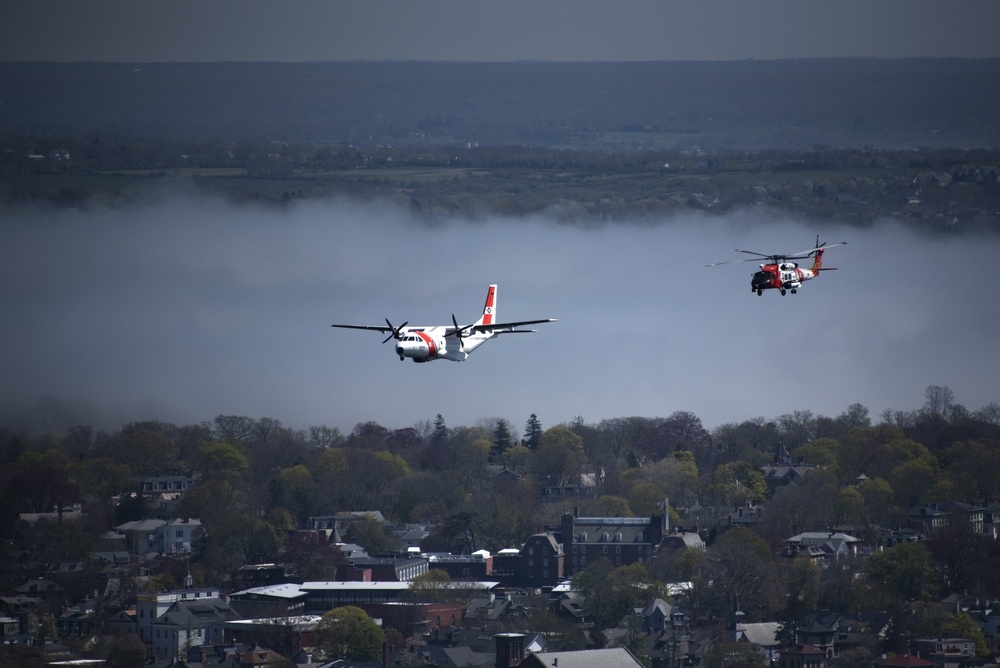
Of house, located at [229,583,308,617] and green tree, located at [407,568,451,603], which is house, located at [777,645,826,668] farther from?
house, located at [229,583,308,617]

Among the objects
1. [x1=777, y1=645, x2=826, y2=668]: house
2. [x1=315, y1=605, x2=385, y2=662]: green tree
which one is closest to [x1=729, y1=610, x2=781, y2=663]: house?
[x1=777, y1=645, x2=826, y2=668]: house

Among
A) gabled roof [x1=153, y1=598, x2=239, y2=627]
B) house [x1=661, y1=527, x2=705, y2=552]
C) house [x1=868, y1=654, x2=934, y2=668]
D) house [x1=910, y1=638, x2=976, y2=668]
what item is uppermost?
house [x1=661, y1=527, x2=705, y2=552]

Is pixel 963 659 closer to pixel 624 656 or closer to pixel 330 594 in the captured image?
pixel 624 656

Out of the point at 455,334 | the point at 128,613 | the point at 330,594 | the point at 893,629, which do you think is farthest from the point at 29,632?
the point at 455,334

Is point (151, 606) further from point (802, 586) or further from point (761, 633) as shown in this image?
point (802, 586)

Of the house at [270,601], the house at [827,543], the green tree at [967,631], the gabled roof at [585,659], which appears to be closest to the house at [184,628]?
the house at [270,601]

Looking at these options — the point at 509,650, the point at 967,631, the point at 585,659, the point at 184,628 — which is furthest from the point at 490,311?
the point at 184,628
